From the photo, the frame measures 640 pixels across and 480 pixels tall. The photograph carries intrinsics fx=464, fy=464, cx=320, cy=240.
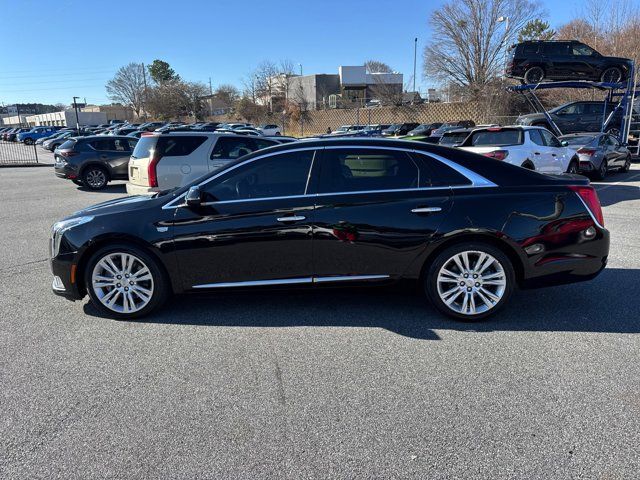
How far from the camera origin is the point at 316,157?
4.32 metres

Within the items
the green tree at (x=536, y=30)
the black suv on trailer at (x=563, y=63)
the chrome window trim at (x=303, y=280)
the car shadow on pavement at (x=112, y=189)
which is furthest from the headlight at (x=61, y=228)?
the green tree at (x=536, y=30)

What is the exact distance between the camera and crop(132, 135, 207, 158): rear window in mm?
8656

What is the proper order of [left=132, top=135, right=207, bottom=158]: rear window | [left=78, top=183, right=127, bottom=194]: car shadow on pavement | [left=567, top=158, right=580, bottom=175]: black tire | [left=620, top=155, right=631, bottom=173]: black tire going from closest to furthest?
[left=132, top=135, right=207, bottom=158]: rear window
[left=567, top=158, right=580, bottom=175]: black tire
[left=78, top=183, right=127, bottom=194]: car shadow on pavement
[left=620, top=155, right=631, bottom=173]: black tire

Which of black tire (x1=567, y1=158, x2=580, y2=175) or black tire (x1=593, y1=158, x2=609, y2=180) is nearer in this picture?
black tire (x1=567, y1=158, x2=580, y2=175)

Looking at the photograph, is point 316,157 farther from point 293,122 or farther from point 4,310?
point 293,122

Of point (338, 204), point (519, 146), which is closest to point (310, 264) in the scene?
point (338, 204)

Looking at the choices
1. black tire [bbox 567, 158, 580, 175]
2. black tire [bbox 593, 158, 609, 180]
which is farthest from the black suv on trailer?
black tire [bbox 567, 158, 580, 175]

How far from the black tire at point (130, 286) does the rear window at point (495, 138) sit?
8.35 metres

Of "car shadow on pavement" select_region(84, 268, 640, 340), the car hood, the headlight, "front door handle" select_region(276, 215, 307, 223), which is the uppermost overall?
the car hood

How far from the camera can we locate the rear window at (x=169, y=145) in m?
8.66

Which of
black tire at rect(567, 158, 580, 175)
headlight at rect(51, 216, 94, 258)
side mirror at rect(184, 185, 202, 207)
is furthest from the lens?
black tire at rect(567, 158, 580, 175)

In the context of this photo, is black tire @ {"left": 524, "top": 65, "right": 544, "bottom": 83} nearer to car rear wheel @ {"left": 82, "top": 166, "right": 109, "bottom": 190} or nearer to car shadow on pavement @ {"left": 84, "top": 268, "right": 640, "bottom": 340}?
A: car rear wheel @ {"left": 82, "top": 166, "right": 109, "bottom": 190}

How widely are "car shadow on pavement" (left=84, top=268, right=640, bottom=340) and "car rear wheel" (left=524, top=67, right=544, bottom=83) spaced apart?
1736 cm

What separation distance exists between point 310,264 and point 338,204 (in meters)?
0.60
